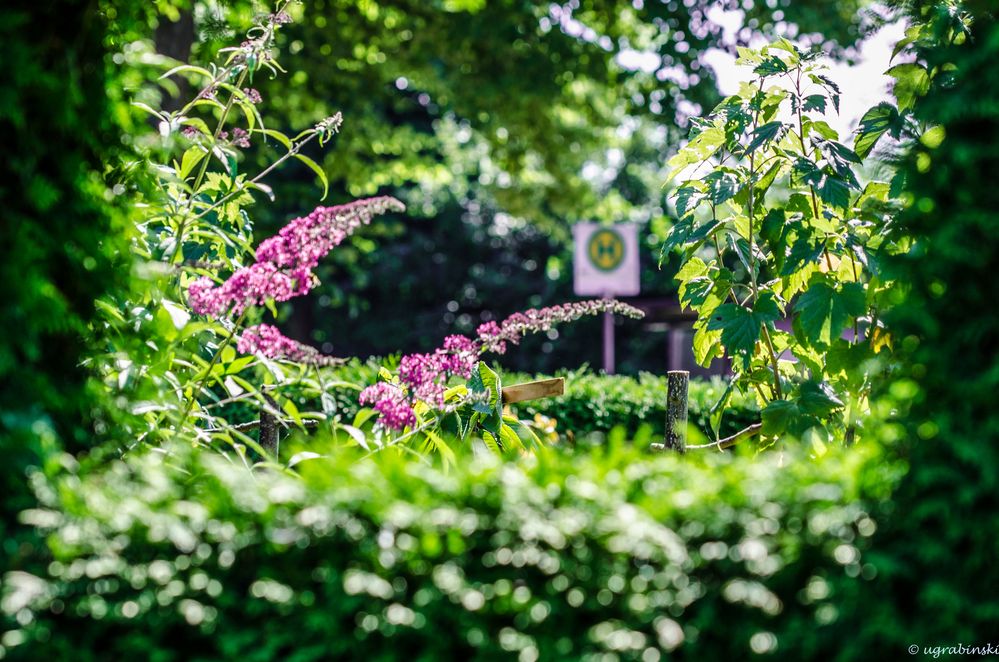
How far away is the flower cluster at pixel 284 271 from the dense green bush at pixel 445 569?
862 millimetres

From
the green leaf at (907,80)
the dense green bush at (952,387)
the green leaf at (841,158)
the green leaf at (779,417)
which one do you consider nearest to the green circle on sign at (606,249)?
the green leaf at (841,158)

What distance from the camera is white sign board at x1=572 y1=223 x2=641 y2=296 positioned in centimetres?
1228

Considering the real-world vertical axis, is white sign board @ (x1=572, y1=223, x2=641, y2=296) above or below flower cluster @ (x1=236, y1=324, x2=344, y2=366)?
above

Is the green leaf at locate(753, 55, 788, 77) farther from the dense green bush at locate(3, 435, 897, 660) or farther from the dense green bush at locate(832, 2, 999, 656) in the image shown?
the dense green bush at locate(3, 435, 897, 660)

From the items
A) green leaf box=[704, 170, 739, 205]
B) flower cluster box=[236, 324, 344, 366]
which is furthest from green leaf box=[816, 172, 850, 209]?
flower cluster box=[236, 324, 344, 366]

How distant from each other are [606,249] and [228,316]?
9930mm

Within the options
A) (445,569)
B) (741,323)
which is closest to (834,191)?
(741,323)

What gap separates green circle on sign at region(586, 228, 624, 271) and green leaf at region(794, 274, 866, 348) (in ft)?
29.9

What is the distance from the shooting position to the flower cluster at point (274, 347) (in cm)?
270

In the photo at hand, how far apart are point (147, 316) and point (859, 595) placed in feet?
6.85

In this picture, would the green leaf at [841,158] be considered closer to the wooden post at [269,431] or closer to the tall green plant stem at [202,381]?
the tall green plant stem at [202,381]

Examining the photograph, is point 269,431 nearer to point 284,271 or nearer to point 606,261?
point 284,271

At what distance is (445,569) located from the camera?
189cm

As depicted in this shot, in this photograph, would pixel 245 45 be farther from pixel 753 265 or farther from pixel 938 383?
pixel 938 383
